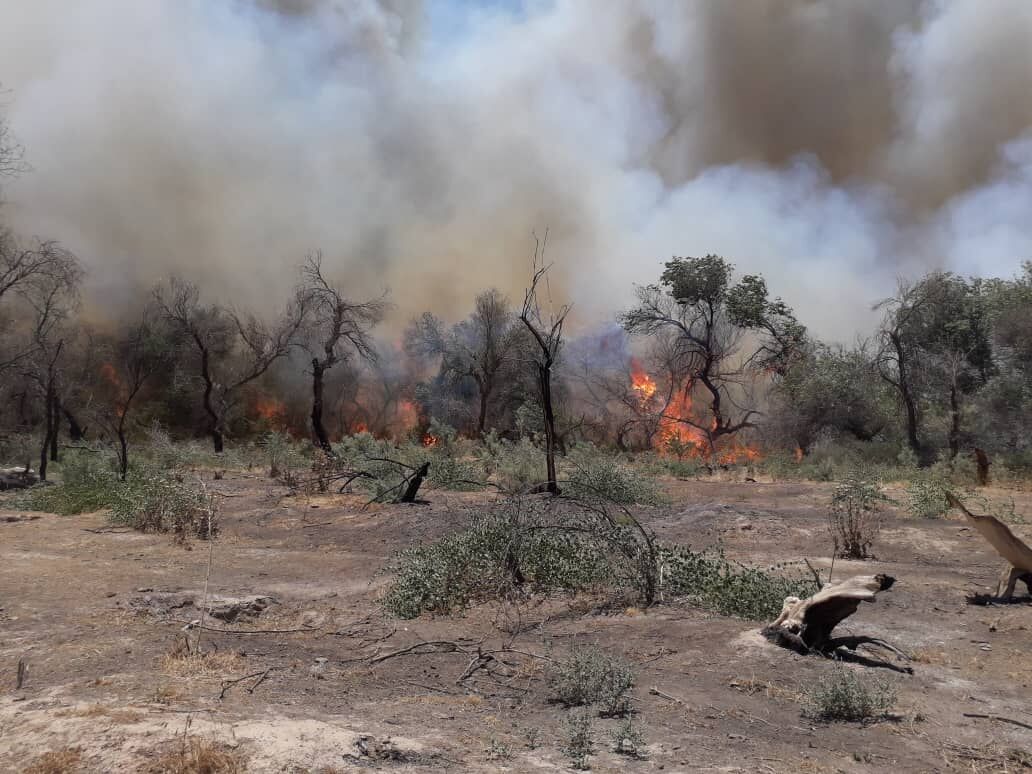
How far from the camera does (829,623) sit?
19.8ft

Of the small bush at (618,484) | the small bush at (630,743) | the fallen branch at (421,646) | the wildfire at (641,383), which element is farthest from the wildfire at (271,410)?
the small bush at (630,743)

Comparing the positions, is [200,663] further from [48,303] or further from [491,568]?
[48,303]

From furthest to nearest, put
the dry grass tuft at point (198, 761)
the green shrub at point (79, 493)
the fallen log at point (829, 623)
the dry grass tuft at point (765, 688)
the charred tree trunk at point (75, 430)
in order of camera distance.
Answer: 1. the charred tree trunk at point (75, 430)
2. the green shrub at point (79, 493)
3. the fallen log at point (829, 623)
4. the dry grass tuft at point (765, 688)
5. the dry grass tuft at point (198, 761)

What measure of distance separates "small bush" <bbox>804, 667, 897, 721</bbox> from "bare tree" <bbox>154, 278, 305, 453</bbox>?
1186 inches

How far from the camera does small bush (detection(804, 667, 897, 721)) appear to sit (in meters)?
4.61

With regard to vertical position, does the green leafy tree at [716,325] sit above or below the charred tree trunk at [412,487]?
above

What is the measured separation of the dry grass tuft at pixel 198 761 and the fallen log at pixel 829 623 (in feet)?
14.4

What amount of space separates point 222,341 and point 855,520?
33856 mm

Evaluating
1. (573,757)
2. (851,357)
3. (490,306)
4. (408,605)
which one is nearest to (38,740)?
(573,757)

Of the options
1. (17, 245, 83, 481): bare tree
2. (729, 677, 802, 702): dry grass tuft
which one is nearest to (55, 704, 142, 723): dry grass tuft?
(729, 677, 802, 702): dry grass tuft

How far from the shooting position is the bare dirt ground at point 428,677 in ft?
12.8

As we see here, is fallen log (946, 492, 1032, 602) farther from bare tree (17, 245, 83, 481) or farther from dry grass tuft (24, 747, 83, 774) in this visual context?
bare tree (17, 245, 83, 481)

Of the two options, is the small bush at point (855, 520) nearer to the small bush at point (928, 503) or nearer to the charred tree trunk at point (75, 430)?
the small bush at point (928, 503)

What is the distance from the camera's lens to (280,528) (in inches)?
528
